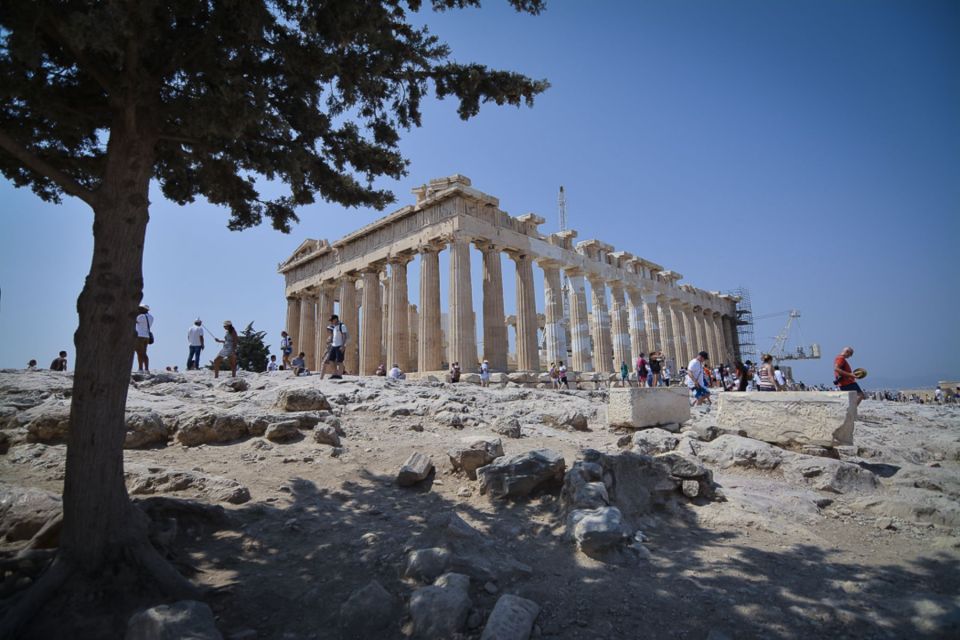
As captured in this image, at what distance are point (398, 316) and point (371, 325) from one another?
288 centimetres

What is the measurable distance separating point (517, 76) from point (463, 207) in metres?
15.7

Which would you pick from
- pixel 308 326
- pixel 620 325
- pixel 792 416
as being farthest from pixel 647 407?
pixel 308 326

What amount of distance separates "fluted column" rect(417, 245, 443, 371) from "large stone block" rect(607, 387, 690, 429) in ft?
42.3

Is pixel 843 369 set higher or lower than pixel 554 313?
lower

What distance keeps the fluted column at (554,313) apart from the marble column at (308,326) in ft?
48.5

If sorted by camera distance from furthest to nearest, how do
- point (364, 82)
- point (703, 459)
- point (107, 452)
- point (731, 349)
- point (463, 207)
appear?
point (731, 349) → point (463, 207) → point (703, 459) → point (364, 82) → point (107, 452)

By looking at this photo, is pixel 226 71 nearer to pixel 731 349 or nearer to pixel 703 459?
pixel 703 459

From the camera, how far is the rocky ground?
127 inches

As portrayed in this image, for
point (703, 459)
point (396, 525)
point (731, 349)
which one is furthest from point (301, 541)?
point (731, 349)

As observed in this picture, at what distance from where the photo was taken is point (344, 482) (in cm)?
593

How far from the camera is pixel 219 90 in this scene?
A: 4484 millimetres

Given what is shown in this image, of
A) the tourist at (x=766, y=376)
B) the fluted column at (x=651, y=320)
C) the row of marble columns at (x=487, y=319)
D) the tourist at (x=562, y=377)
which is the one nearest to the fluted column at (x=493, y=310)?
the row of marble columns at (x=487, y=319)

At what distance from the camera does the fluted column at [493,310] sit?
21.7 meters

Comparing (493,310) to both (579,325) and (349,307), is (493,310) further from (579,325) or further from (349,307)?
(349,307)
